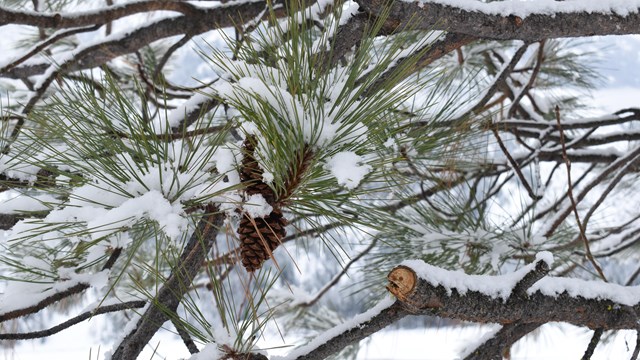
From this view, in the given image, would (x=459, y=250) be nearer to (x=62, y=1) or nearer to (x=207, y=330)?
(x=207, y=330)

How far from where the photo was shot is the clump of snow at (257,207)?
416 millimetres

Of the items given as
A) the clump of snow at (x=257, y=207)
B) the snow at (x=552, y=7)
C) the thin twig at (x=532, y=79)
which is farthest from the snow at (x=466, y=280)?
the thin twig at (x=532, y=79)

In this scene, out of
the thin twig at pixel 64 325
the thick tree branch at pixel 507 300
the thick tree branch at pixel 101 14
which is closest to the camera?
the thick tree branch at pixel 507 300

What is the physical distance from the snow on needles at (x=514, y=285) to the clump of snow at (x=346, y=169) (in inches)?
4.6

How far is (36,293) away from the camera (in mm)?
660

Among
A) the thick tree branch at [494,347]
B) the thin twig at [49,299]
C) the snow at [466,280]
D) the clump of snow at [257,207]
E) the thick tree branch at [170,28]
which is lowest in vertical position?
the thick tree branch at [494,347]

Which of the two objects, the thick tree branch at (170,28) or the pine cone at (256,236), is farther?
the thick tree branch at (170,28)

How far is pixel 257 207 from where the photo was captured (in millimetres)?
416

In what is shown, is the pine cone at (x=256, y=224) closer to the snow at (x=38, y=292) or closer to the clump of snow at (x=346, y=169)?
the clump of snow at (x=346, y=169)

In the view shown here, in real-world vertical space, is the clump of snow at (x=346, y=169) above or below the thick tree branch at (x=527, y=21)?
below

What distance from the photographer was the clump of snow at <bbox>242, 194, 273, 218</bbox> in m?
0.42

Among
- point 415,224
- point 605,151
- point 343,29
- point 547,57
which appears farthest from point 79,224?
point 547,57

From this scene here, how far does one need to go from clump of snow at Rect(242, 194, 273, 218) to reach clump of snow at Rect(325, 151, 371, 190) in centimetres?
5

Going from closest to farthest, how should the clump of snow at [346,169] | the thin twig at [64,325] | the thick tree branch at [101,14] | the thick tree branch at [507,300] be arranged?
the clump of snow at [346,169] → the thick tree branch at [507,300] → the thin twig at [64,325] → the thick tree branch at [101,14]
